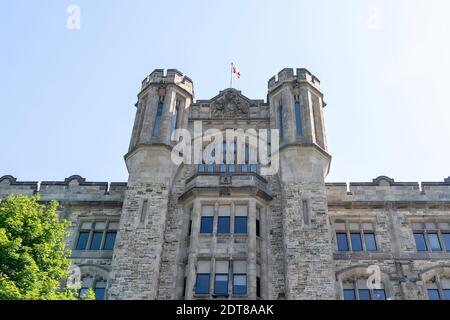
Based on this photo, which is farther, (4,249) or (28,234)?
(28,234)

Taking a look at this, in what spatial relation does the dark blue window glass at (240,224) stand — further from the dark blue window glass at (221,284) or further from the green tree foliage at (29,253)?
the green tree foliage at (29,253)

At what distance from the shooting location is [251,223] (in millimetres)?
21328

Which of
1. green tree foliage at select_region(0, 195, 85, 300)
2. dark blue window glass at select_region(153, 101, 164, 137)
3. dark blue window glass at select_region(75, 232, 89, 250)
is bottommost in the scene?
green tree foliage at select_region(0, 195, 85, 300)

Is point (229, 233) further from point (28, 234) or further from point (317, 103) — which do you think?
point (317, 103)

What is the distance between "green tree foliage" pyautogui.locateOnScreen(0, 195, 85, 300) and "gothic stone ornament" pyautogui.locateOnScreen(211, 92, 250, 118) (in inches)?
449

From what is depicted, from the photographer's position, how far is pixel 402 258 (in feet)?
71.0

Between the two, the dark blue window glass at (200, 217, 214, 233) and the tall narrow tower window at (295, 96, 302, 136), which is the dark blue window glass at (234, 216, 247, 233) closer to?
the dark blue window glass at (200, 217, 214, 233)

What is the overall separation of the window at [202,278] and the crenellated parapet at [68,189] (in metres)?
6.48

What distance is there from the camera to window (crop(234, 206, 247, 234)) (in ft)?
70.2

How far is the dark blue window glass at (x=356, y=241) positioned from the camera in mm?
22375

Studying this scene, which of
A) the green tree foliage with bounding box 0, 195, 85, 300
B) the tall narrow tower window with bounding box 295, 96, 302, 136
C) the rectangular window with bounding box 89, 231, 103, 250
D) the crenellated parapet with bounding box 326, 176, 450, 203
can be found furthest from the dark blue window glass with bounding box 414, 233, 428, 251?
the green tree foliage with bounding box 0, 195, 85, 300

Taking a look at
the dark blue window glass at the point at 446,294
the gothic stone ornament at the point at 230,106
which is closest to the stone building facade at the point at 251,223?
the dark blue window glass at the point at 446,294
